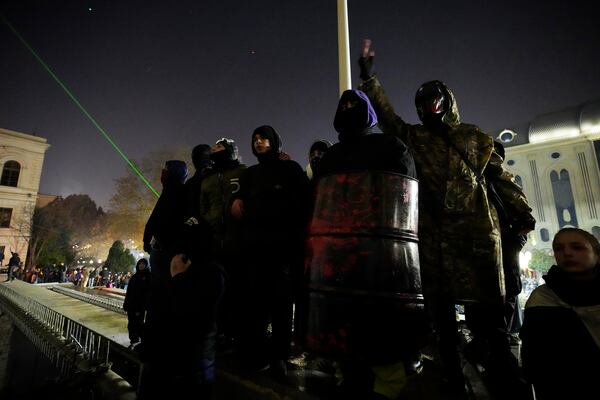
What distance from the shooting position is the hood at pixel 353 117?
6.28ft

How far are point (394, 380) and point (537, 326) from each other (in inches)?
48.5

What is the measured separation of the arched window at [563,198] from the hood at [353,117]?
48072mm

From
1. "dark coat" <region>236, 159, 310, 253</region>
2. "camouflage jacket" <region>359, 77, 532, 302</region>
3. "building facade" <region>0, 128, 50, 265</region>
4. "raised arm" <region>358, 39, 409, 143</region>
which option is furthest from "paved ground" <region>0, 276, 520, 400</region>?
"building facade" <region>0, 128, 50, 265</region>

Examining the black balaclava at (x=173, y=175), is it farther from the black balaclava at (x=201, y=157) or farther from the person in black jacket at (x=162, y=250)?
the black balaclava at (x=201, y=157)

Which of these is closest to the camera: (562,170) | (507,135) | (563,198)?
(563,198)

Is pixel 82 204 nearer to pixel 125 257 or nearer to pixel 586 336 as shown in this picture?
pixel 125 257

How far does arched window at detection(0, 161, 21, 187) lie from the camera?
36.1 metres

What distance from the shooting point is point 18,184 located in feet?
120

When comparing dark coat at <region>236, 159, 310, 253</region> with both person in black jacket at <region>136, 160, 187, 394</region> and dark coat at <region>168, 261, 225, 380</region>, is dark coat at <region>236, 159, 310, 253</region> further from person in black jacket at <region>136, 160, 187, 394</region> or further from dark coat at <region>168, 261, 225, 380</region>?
person in black jacket at <region>136, 160, 187, 394</region>

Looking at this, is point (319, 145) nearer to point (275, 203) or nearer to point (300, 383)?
point (275, 203)

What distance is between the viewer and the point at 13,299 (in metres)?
13.6

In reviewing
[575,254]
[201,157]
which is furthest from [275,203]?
[201,157]

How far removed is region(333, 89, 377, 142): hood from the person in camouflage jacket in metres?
0.82

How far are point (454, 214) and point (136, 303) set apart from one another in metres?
5.80
